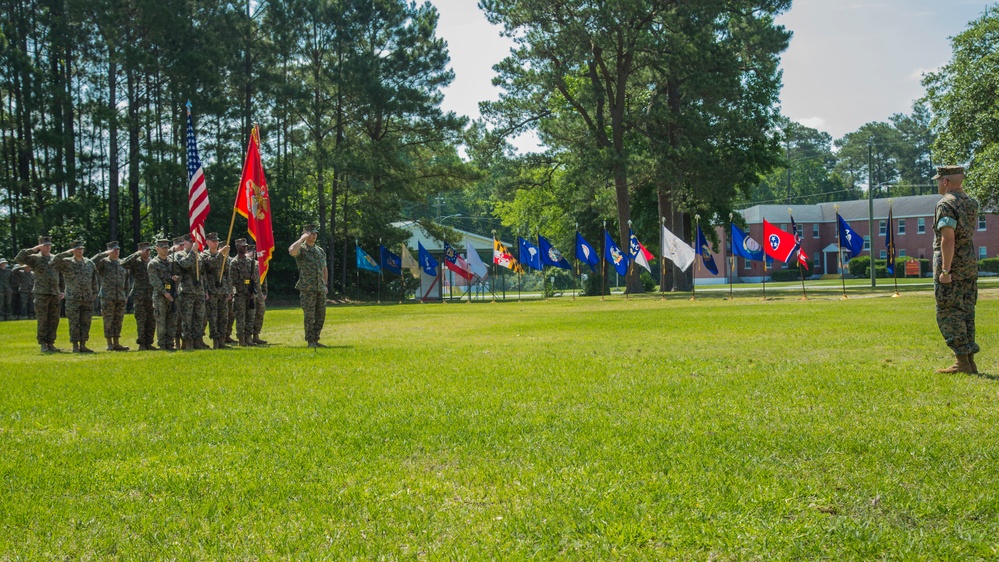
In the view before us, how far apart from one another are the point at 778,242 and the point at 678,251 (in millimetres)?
4109

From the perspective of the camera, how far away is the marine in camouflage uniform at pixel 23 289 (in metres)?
35.3

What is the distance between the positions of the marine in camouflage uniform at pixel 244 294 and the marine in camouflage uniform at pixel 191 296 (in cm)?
72

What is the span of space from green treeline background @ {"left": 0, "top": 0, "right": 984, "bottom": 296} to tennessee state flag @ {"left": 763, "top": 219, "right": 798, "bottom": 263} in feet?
30.7

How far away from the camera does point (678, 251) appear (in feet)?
118

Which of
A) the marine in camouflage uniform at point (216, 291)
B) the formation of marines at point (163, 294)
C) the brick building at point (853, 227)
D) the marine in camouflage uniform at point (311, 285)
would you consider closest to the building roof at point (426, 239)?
the brick building at point (853, 227)

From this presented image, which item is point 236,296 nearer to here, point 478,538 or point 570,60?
point 478,538

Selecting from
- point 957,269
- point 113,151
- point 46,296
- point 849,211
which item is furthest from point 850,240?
point 849,211

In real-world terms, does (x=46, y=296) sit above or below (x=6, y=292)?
above

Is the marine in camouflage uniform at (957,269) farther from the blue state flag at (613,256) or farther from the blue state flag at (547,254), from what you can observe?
the blue state flag at (547,254)

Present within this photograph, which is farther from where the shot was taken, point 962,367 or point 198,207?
point 198,207

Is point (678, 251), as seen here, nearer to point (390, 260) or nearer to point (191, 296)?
point (390, 260)

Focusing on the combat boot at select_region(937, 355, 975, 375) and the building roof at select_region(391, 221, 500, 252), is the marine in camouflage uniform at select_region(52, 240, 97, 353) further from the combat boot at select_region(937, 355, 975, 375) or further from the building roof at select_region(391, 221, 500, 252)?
the building roof at select_region(391, 221, 500, 252)

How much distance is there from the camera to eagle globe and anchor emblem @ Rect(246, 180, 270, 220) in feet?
56.9

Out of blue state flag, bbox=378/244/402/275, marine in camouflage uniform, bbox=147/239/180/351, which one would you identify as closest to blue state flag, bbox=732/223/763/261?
blue state flag, bbox=378/244/402/275
